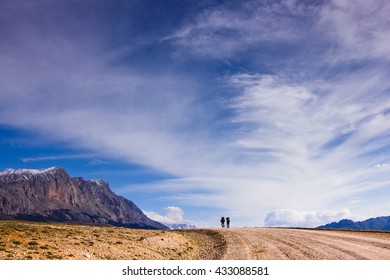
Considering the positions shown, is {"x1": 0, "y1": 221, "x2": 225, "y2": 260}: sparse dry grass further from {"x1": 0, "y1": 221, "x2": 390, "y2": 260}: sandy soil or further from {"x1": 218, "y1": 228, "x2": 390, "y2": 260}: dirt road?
{"x1": 218, "y1": 228, "x2": 390, "y2": 260}: dirt road

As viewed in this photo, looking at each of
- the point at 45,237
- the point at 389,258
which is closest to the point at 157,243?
the point at 45,237

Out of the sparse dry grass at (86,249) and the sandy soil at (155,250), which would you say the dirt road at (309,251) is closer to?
the sandy soil at (155,250)

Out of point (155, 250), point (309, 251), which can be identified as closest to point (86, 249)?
point (155, 250)

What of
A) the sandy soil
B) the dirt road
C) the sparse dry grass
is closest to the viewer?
the sparse dry grass

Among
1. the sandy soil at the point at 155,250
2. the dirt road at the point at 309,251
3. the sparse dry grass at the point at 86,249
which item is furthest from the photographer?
the dirt road at the point at 309,251

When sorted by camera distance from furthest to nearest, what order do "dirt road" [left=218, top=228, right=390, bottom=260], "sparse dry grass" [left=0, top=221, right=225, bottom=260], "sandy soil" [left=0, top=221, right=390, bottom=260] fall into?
"dirt road" [left=218, top=228, right=390, bottom=260] < "sandy soil" [left=0, top=221, right=390, bottom=260] < "sparse dry grass" [left=0, top=221, right=225, bottom=260]

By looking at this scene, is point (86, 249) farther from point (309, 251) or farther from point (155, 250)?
point (309, 251)

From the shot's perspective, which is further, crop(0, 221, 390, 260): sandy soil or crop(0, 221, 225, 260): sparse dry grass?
crop(0, 221, 390, 260): sandy soil

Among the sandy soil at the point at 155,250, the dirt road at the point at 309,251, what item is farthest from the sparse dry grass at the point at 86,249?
the dirt road at the point at 309,251

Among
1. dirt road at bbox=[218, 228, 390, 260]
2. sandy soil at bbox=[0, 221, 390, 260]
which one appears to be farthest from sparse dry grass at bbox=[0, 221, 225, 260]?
Answer: dirt road at bbox=[218, 228, 390, 260]

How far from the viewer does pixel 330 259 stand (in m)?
21.9

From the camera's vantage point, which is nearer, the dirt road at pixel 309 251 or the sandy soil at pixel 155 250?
the sandy soil at pixel 155 250

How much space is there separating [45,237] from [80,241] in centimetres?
266
